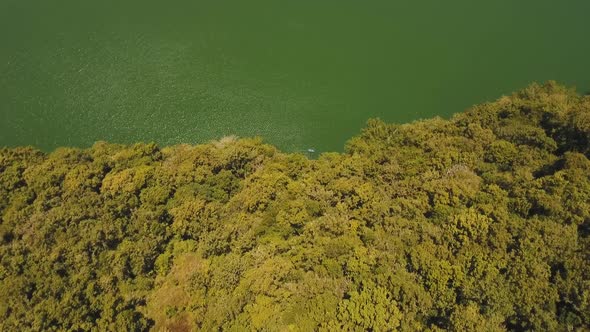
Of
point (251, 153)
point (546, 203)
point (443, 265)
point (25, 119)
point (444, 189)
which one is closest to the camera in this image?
point (443, 265)

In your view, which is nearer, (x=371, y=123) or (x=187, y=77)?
(x=371, y=123)

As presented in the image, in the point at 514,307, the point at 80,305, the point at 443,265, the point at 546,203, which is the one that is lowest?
the point at 80,305

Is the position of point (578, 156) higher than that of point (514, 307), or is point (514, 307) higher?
point (578, 156)

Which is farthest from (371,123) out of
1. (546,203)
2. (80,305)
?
(80,305)

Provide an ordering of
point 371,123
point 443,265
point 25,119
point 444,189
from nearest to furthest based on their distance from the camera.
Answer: point 443,265
point 444,189
point 371,123
point 25,119

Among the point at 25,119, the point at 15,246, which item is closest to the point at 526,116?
the point at 15,246

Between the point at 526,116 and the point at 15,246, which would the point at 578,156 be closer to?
the point at 526,116
